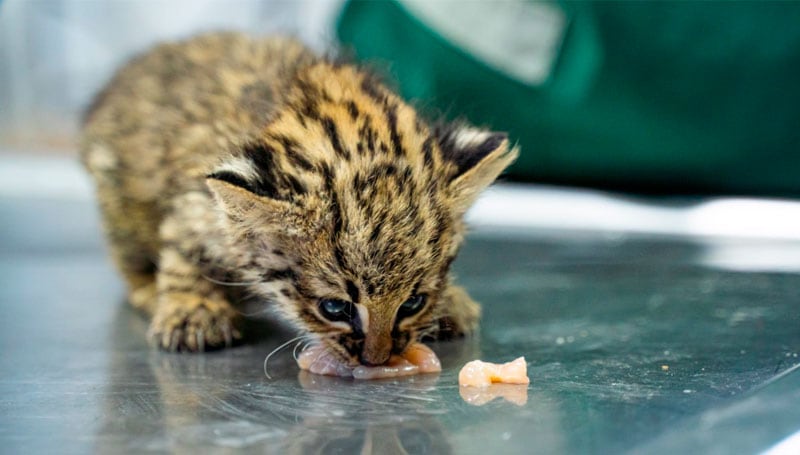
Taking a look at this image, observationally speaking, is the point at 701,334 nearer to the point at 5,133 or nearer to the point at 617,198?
the point at 617,198

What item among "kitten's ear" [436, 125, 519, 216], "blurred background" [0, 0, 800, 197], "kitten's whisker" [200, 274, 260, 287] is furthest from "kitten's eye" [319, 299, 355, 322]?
"blurred background" [0, 0, 800, 197]

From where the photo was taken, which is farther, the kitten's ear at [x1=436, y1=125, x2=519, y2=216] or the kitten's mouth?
the kitten's ear at [x1=436, y1=125, x2=519, y2=216]

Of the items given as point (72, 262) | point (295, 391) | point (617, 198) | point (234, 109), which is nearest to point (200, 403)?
point (295, 391)

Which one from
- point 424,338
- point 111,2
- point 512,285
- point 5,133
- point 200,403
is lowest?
point 200,403

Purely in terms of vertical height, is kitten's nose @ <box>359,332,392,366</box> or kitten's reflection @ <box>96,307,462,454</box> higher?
kitten's nose @ <box>359,332,392,366</box>

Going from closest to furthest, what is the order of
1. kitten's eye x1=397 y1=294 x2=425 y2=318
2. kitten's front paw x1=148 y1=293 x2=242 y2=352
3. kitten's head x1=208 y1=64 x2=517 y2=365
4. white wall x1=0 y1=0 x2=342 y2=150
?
kitten's head x1=208 y1=64 x2=517 y2=365, kitten's eye x1=397 y1=294 x2=425 y2=318, kitten's front paw x1=148 y1=293 x2=242 y2=352, white wall x1=0 y1=0 x2=342 y2=150

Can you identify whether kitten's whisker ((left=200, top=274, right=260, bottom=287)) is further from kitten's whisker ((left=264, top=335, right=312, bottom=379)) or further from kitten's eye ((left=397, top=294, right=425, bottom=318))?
kitten's eye ((left=397, top=294, right=425, bottom=318))

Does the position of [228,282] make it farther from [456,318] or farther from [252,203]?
[456,318]
